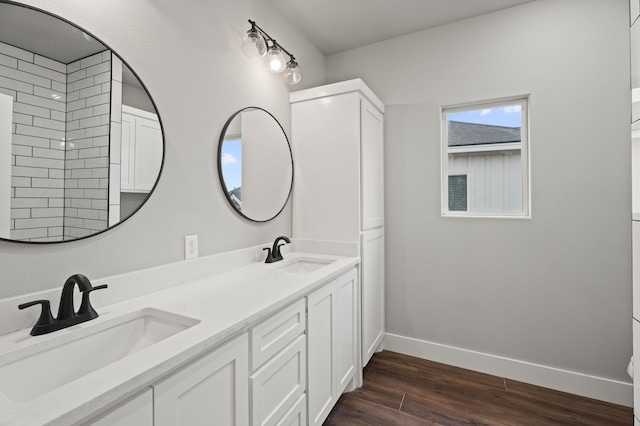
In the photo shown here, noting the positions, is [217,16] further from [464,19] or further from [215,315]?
[464,19]

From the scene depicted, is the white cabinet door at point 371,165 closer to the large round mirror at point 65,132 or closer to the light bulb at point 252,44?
the light bulb at point 252,44

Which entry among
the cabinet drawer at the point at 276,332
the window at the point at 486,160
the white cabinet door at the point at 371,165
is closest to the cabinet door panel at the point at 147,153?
the cabinet drawer at the point at 276,332

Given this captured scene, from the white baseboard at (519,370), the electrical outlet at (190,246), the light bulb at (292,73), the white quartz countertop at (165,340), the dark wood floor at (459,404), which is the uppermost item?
the light bulb at (292,73)

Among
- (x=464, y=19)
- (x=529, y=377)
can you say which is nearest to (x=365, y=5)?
(x=464, y=19)

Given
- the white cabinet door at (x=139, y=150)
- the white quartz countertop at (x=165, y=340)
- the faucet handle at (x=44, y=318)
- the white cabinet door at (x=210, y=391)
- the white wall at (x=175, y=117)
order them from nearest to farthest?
the white quartz countertop at (x=165, y=340)
the white cabinet door at (x=210, y=391)
the faucet handle at (x=44, y=318)
the white wall at (x=175, y=117)
the white cabinet door at (x=139, y=150)

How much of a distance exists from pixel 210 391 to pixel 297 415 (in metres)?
0.65

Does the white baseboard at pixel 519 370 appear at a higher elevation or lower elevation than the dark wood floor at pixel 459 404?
higher

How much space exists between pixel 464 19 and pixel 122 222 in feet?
8.72

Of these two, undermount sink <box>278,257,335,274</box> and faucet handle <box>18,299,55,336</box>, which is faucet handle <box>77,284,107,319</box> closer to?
faucet handle <box>18,299,55,336</box>

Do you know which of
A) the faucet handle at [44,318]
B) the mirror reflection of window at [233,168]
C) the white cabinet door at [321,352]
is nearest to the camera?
the faucet handle at [44,318]

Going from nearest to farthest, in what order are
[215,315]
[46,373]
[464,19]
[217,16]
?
1. [46,373]
2. [215,315]
3. [217,16]
4. [464,19]

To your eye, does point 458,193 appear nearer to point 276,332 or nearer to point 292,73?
point 292,73

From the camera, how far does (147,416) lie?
76cm

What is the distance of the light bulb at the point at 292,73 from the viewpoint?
2133 millimetres
